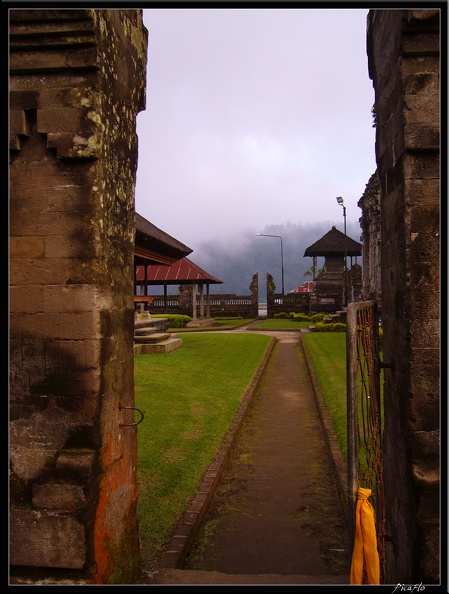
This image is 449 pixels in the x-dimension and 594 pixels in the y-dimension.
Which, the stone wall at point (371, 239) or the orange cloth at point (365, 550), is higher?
the stone wall at point (371, 239)

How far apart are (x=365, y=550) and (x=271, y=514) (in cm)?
297

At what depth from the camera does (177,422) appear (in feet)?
27.9

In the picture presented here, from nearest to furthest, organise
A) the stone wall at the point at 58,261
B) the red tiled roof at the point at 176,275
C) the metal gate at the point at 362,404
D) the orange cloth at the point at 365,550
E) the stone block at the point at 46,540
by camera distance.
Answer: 1. the orange cloth at the point at 365,550
2. the metal gate at the point at 362,404
3. the stone block at the point at 46,540
4. the stone wall at the point at 58,261
5. the red tiled roof at the point at 176,275

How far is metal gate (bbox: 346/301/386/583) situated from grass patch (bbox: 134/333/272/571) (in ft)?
6.79

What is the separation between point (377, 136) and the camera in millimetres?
4555

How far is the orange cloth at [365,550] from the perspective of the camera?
296 cm

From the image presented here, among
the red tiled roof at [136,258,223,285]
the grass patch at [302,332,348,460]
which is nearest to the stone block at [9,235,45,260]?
the grass patch at [302,332,348,460]

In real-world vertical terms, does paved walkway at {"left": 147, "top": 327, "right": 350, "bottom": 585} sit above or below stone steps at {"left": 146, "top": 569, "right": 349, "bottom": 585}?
below

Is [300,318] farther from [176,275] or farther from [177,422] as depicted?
[177,422]

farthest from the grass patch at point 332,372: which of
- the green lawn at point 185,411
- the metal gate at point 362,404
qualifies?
the metal gate at point 362,404

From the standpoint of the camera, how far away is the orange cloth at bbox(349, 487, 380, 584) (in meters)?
2.96

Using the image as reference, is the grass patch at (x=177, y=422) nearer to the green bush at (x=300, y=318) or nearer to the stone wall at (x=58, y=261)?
the stone wall at (x=58, y=261)

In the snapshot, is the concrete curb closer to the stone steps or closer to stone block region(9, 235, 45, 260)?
the stone steps

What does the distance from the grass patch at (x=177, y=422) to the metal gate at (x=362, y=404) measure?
6.79ft
